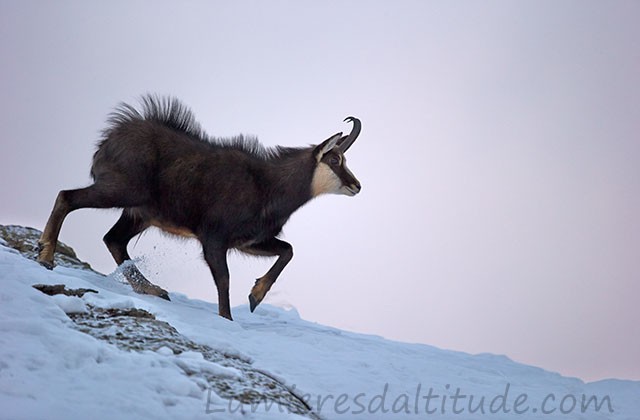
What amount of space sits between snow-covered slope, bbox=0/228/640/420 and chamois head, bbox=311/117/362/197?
5.77ft

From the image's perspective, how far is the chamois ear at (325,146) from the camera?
10.3 m

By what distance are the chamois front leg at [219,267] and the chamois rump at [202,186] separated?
1cm

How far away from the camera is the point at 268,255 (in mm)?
10391

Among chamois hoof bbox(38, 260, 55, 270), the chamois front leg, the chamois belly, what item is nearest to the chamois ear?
the chamois front leg

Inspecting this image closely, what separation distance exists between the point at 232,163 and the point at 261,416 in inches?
185

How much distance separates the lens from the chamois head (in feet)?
33.9

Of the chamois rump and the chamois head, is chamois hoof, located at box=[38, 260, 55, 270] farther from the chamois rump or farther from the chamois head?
the chamois head

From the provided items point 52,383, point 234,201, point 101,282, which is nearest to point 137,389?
point 52,383

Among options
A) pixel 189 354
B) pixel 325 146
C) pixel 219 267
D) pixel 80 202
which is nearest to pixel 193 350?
pixel 189 354

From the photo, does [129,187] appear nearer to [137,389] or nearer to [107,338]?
[107,338]

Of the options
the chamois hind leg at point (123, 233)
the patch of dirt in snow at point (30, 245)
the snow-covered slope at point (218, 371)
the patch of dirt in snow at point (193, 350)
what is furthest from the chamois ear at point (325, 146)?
the patch of dirt in snow at point (193, 350)

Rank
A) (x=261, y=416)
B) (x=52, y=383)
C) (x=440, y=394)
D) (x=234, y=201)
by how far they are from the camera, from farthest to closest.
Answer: (x=234, y=201) → (x=440, y=394) → (x=261, y=416) → (x=52, y=383)

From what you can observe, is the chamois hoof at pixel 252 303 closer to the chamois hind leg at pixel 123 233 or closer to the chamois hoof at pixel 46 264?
the chamois hind leg at pixel 123 233

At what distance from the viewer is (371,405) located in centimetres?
692
